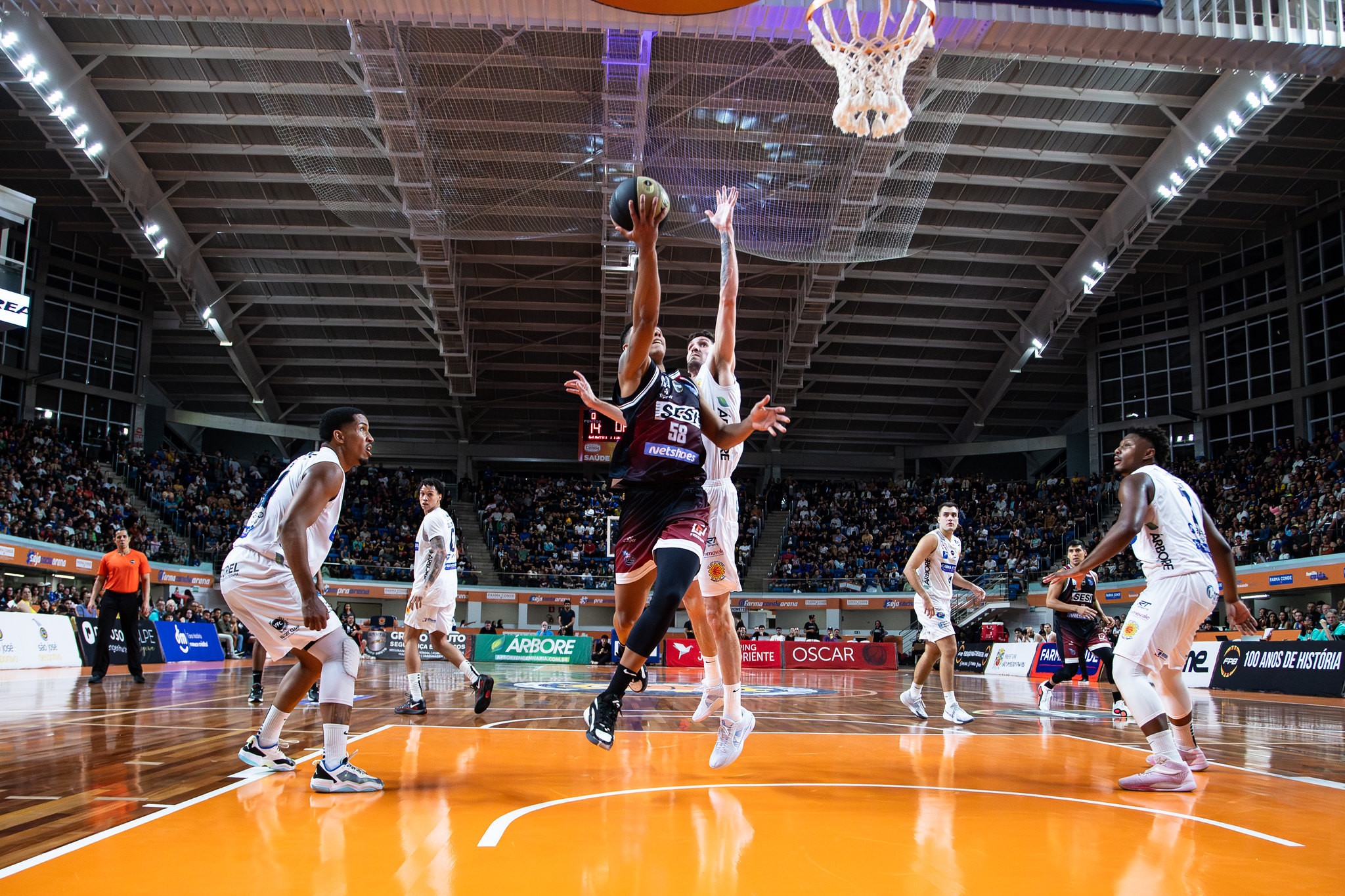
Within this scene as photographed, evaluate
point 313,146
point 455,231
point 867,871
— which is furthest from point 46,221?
point 867,871

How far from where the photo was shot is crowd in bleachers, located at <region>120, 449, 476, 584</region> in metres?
32.3

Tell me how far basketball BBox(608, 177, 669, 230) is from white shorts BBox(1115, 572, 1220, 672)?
3.33 meters

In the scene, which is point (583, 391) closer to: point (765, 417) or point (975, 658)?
point (765, 417)

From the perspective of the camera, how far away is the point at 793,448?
4388 cm

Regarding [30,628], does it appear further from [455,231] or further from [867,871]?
[867,871]

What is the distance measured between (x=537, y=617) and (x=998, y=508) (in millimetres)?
19716

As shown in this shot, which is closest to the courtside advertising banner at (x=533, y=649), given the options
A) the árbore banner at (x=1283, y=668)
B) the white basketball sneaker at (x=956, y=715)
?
the árbore banner at (x=1283, y=668)

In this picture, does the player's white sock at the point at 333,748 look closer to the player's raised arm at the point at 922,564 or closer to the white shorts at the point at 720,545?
the white shorts at the point at 720,545

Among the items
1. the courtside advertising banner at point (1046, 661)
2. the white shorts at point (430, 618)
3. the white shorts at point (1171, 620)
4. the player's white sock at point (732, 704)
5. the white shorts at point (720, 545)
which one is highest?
the white shorts at point (720, 545)

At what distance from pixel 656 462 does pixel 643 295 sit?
34.5 inches

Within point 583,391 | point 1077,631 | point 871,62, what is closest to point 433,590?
point 583,391

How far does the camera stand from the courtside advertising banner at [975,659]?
2659cm

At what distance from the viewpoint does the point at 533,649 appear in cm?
2717

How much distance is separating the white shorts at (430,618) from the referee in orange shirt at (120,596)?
5.04 m
